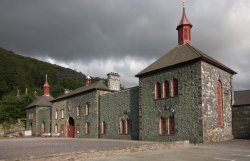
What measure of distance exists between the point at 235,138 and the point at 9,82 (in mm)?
93511

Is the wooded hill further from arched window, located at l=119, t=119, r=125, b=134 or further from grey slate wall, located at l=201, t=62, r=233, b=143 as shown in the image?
grey slate wall, located at l=201, t=62, r=233, b=143

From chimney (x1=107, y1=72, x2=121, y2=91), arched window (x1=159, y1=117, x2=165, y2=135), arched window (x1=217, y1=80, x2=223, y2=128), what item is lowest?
arched window (x1=159, y1=117, x2=165, y2=135)

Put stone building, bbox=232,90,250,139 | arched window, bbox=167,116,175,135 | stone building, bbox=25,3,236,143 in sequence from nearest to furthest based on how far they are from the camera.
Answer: stone building, bbox=25,3,236,143 < arched window, bbox=167,116,175,135 < stone building, bbox=232,90,250,139

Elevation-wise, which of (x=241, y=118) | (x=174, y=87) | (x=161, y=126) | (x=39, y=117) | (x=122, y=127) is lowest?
(x=39, y=117)

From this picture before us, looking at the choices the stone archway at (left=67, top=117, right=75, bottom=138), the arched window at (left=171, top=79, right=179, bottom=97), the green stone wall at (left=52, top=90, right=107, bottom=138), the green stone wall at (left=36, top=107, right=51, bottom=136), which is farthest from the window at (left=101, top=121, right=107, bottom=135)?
the green stone wall at (left=36, top=107, right=51, bottom=136)

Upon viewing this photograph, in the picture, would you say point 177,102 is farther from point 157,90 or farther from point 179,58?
point 179,58

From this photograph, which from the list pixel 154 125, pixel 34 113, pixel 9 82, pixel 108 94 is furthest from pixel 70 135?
pixel 9 82

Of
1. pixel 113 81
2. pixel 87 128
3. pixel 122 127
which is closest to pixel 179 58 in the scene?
pixel 122 127

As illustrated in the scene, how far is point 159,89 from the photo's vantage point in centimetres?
2602

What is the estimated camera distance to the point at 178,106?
78.6 ft

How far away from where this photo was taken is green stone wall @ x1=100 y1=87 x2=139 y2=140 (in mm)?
29281

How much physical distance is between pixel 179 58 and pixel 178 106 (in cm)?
398

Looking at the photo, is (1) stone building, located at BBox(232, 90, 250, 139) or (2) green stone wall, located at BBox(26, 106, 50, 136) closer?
(1) stone building, located at BBox(232, 90, 250, 139)

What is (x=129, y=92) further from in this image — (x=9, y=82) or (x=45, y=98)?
(x=9, y=82)
